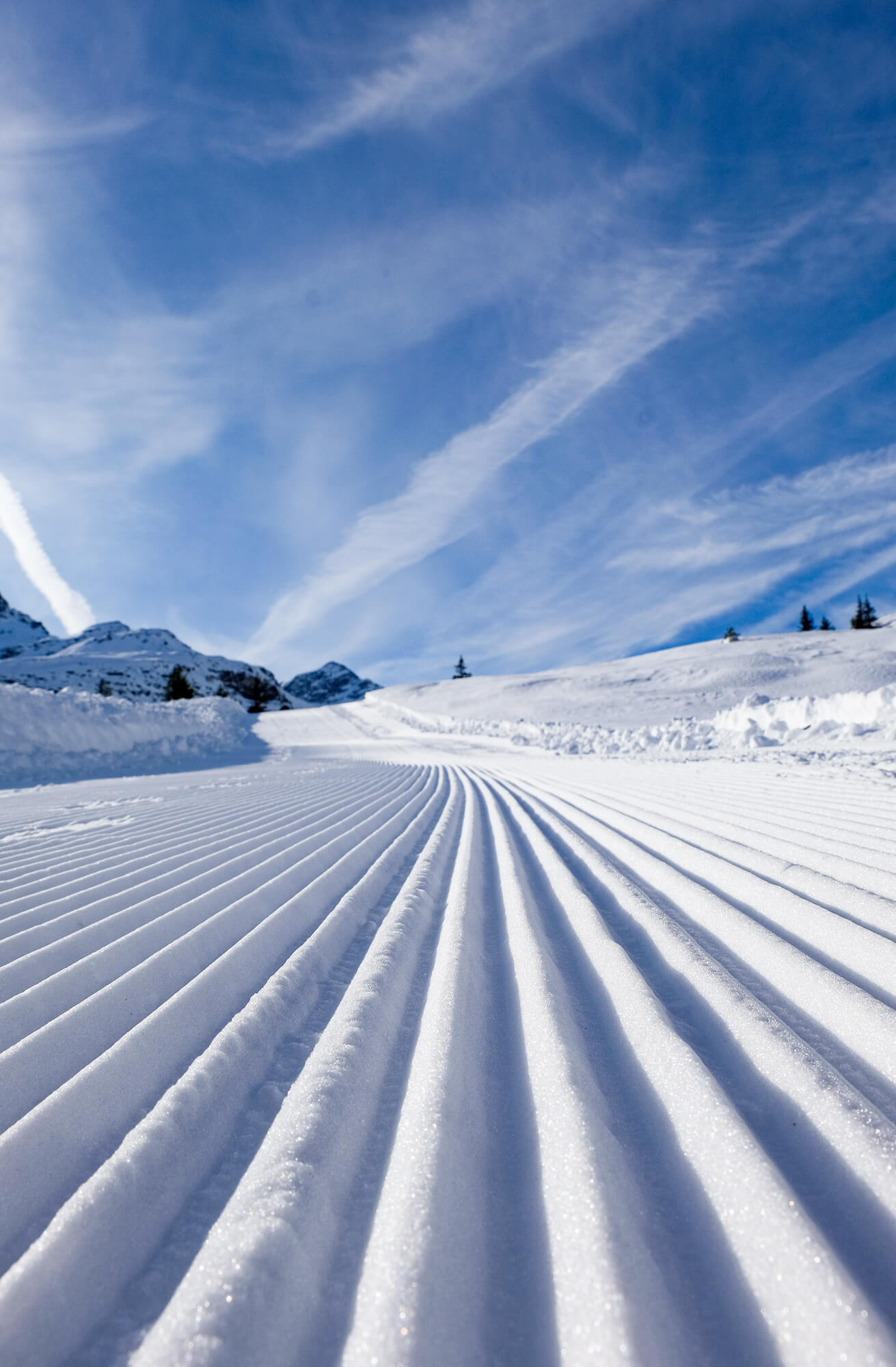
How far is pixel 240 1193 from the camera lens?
0.97 metres

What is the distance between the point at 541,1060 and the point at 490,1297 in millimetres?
511

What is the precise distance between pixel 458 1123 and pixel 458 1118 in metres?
0.01

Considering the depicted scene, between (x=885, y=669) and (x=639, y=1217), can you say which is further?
(x=885, y=669)

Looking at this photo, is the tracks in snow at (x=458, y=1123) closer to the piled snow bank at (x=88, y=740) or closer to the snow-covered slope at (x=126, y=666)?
the piled snow bank at (x=88, y=740)

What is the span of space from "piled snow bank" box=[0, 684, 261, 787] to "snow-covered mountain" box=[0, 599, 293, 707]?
130ft

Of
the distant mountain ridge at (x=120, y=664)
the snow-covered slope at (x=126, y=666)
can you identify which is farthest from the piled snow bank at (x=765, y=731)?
the snow-covered slope at (x=126, y=666)

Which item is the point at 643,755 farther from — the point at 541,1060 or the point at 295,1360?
the point at 295,1360

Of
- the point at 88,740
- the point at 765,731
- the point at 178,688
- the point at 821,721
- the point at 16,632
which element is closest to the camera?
the point at 821,721

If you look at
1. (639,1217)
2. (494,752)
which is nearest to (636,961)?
(639,1217)

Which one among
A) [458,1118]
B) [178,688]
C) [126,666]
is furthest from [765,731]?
[126,666]

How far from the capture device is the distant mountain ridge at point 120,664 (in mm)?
69812

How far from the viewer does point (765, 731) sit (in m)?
8.68

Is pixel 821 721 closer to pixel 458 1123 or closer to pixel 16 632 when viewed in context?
pixel 458 1123

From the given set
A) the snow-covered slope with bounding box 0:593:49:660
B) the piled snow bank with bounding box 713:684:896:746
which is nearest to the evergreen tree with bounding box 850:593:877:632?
the piled snow bank with bounding box 713:684:896:746
